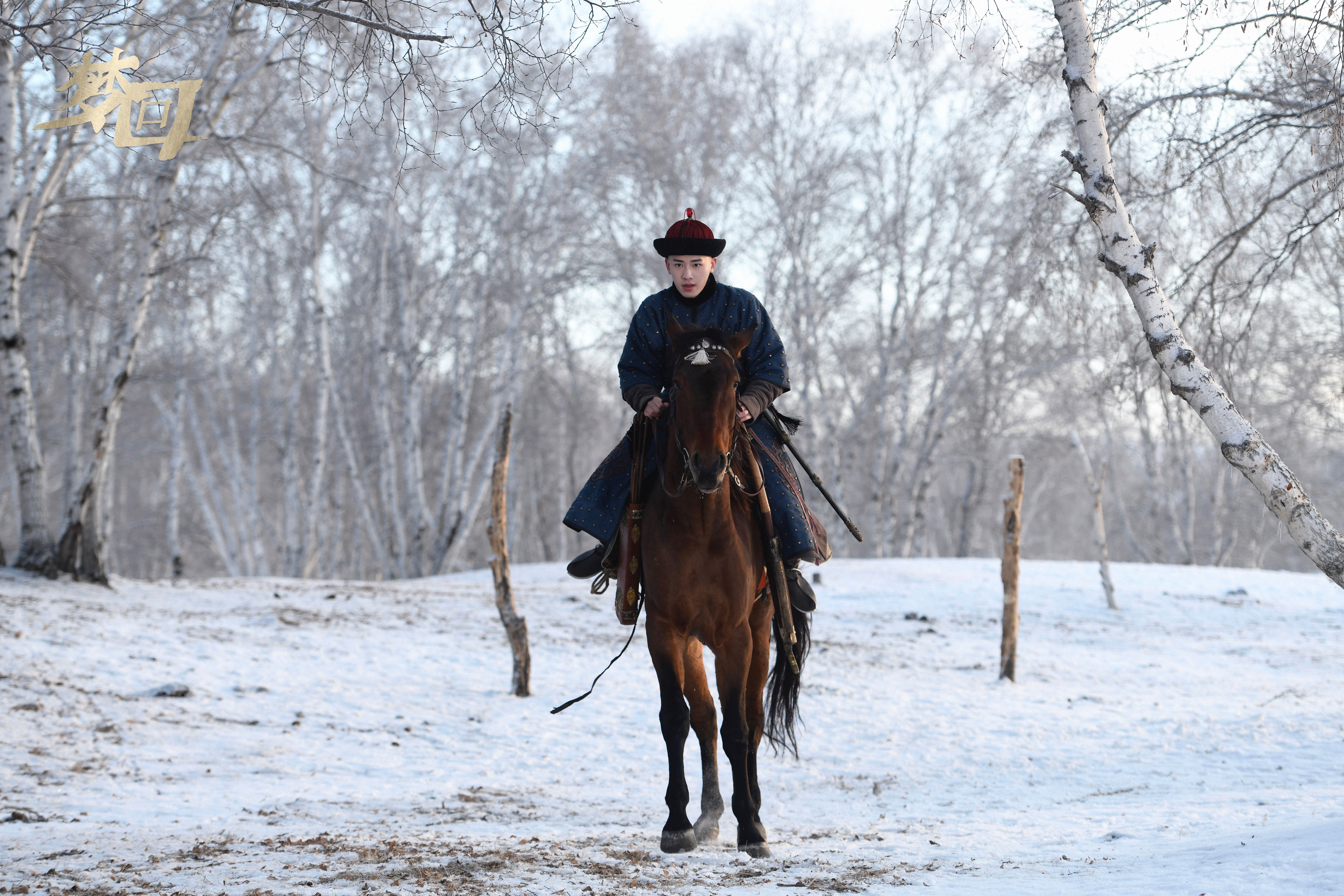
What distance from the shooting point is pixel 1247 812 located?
4504 millimetres

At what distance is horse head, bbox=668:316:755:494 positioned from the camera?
351 centimetres

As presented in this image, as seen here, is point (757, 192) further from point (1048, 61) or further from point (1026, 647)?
point (1048, 61)

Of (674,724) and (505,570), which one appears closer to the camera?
(674,724)

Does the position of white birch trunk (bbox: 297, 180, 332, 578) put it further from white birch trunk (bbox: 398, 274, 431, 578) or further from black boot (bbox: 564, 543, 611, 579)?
black boot (bbox: 564, 543, 611, 579)

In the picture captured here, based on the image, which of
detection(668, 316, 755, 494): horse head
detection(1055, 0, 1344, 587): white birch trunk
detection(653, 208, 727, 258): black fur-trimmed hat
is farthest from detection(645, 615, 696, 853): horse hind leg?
detection(1055, 0, 1344, 587): white birch trunk

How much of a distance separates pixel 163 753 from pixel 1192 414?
15.1 m

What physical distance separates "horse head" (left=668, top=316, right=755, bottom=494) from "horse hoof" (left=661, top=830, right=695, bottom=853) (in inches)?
58.5

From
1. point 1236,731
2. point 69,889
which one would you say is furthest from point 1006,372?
point 69,889

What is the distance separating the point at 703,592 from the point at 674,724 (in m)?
0.61

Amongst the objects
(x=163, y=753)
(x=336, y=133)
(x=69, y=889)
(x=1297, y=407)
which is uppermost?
(x=1297, y=407)

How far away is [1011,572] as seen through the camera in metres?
9.83

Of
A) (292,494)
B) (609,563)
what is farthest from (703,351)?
(292,494)

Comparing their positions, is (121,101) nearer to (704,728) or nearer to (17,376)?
(704,728)

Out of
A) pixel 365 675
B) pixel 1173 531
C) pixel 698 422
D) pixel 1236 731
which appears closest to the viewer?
pixel 698 422
